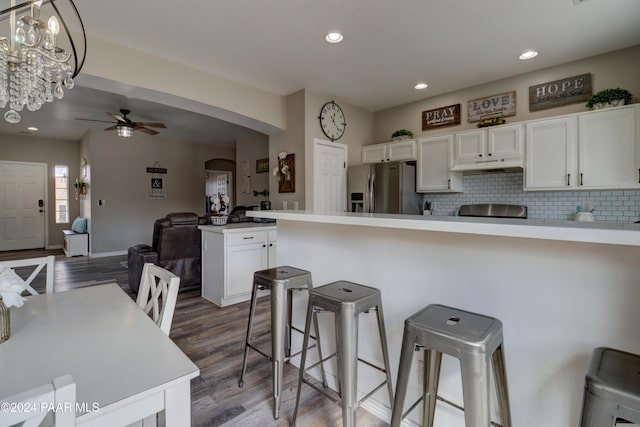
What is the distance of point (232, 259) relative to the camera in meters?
3.42

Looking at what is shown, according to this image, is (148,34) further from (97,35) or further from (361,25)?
(361,25)

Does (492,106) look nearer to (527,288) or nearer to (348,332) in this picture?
(527,288)

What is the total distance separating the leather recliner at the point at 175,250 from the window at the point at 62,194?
537cm

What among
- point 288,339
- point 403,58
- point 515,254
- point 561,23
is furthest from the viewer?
point 403,58

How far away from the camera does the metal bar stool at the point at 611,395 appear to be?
710mm

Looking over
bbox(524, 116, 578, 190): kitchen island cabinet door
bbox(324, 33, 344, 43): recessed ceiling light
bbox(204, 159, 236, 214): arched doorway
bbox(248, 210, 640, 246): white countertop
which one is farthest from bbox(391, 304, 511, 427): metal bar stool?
bbox(204, 159, 236, 214): arched doorway

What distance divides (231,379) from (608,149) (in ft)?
13.2

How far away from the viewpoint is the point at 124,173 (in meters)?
6.69

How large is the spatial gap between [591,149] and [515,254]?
278 cm

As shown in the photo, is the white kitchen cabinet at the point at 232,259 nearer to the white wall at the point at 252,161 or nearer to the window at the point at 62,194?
the white wall at the point at 252,161

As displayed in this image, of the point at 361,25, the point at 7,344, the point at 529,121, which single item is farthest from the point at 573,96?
the point at 7,344

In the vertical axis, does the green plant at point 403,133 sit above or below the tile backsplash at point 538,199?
above

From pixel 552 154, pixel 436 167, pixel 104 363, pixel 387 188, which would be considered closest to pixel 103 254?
pixel 387 188

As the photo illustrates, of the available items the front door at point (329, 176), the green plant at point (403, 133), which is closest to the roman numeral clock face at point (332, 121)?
the front door at point (329, 176)
